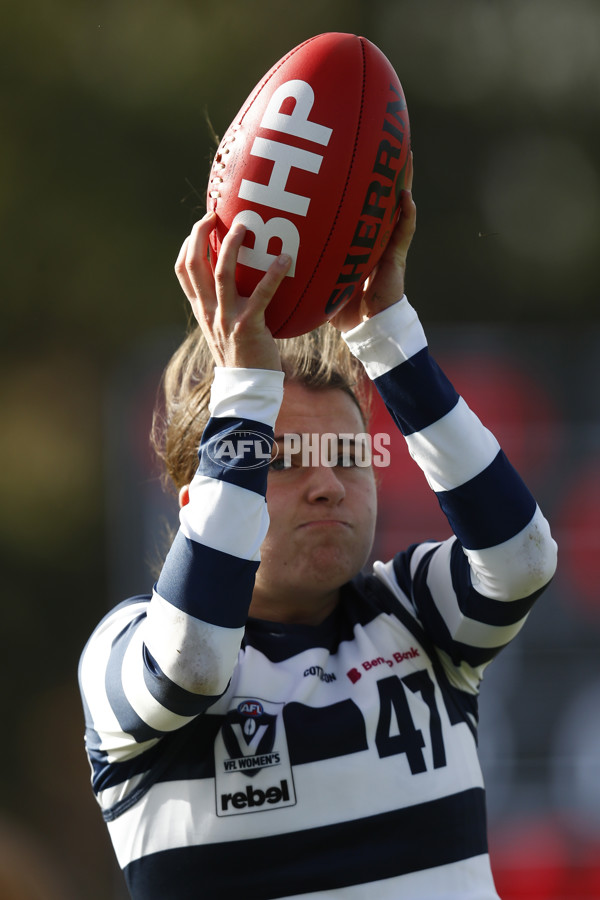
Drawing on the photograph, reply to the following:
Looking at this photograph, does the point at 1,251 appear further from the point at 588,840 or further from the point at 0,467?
the point at 588,840

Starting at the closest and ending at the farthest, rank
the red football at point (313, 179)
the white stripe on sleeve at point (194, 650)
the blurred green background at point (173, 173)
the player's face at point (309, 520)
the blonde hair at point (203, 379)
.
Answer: the white stripe on sleeve at point (194, 650)
the red football at point (313, 179)
the player's face at point (309, 520)
the blonde hair at point (203, 379)
the blurred green background at point (173, 173)

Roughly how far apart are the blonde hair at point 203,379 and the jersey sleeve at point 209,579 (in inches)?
11.2

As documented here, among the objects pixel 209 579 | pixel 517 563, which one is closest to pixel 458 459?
pixel 517 563

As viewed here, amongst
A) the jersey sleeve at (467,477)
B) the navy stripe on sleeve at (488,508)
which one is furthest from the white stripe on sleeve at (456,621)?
the navy stripe on sleeve at (488,508)

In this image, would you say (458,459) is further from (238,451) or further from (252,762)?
(252,762)

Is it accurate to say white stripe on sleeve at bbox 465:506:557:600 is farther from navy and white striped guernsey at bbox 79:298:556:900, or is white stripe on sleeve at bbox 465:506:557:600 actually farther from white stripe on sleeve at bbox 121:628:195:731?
white stripe on sleeve at bbox 121:628:195:731

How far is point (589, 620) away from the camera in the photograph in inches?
137

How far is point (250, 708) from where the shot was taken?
54.8 inches

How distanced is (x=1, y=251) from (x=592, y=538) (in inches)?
121

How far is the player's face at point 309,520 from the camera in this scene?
1.44 m

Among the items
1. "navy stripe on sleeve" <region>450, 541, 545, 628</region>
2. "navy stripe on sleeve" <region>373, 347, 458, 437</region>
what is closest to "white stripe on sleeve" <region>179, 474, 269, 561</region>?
"navy stripe on sleeve" <region>373, 347, 458, 437</region>

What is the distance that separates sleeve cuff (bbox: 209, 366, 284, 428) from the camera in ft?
4.14

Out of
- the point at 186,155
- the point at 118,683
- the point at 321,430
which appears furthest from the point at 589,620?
the point at 186,155

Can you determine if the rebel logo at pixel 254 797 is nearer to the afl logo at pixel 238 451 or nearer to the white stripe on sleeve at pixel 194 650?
the white stripe on sleeve at pixel 194 650
